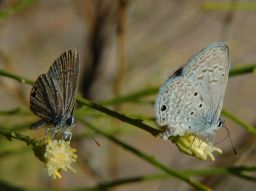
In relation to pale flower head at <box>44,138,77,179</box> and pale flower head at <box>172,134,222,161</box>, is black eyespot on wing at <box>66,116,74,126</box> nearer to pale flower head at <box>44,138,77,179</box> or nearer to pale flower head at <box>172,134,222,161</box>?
pale flower head at <box>44,138,77,179</box>

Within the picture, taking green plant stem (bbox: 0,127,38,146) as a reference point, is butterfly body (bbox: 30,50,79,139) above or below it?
above

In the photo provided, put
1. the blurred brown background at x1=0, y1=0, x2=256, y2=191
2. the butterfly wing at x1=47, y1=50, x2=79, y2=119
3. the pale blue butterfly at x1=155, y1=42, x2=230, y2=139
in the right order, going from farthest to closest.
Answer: the blurred brown background at x1=0, y1=0, x2=256, y2=191, the pale blue butterfly at x1=155, y1=42, x2=230, y2=139, the butterfly wing at x1=47, y1=50, x2=79, y2=119

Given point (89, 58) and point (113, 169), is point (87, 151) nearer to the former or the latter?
point (113, 169)

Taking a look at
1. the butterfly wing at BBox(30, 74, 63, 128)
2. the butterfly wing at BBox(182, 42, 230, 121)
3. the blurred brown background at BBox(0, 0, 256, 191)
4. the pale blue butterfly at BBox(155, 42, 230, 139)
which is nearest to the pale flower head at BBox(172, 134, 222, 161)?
the pale blue butterfly at BBox(155, 42, 230, 139)

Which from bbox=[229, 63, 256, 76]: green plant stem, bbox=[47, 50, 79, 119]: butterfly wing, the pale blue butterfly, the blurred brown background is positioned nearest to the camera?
bbox=[47, 50, 79, 119]: butterfly wing

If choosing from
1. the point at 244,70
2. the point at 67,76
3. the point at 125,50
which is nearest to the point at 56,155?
the point at 67,76

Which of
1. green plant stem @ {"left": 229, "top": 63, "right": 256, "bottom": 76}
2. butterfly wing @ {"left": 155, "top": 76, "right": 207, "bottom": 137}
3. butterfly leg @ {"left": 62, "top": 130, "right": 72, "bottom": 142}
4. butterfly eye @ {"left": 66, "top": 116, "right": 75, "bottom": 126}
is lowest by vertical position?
butterfly leg @ {"left": 62, "top": 130, "right": 72, "bottom": 142}

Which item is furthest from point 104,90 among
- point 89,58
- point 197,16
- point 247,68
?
point 247,68

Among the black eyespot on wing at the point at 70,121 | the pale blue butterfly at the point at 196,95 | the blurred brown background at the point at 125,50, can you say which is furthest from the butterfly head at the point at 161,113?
the blurred brown background at the point at 125,50
